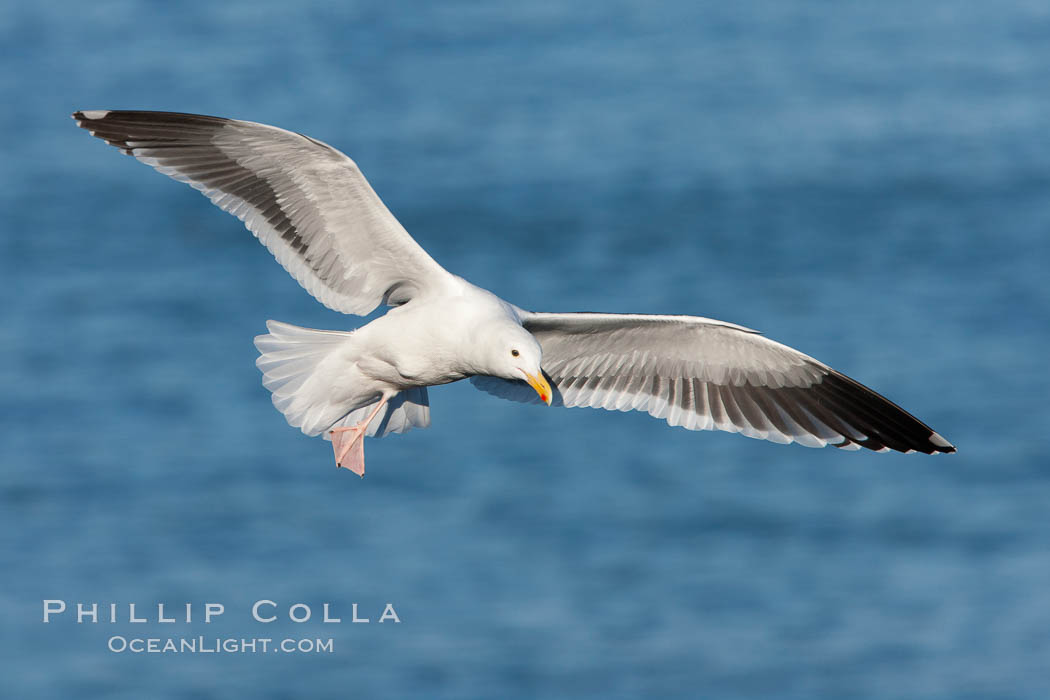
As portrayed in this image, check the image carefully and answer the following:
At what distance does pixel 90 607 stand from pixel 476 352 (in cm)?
1024

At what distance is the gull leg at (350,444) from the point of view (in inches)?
315

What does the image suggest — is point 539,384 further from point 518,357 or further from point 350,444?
point 350,444

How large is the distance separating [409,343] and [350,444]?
1032 mm

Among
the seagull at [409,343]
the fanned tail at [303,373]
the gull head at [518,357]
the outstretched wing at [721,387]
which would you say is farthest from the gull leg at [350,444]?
the gull head at [518,357]

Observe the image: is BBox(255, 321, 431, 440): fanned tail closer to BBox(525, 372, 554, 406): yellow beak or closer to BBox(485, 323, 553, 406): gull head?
BBox(485, 323, 553, 406): gull head

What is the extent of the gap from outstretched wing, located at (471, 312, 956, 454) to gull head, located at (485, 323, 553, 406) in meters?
1.14

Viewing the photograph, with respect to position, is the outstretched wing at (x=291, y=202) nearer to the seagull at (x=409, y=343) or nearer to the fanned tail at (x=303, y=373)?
the seagull at (x=409, y=343)

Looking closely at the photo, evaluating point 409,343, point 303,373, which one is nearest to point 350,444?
point 303,373

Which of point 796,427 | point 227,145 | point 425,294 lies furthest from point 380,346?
point 796,427

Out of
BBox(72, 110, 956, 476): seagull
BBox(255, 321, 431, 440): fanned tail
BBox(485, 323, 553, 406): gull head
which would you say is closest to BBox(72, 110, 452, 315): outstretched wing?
BBox(72, 110, 956, 476): seagull

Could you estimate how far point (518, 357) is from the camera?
22.0 ft

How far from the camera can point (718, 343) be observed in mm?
8016

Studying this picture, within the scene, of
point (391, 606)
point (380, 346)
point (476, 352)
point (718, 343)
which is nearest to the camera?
point (476, 352)

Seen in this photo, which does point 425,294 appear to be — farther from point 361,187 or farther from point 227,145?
point 227,145
